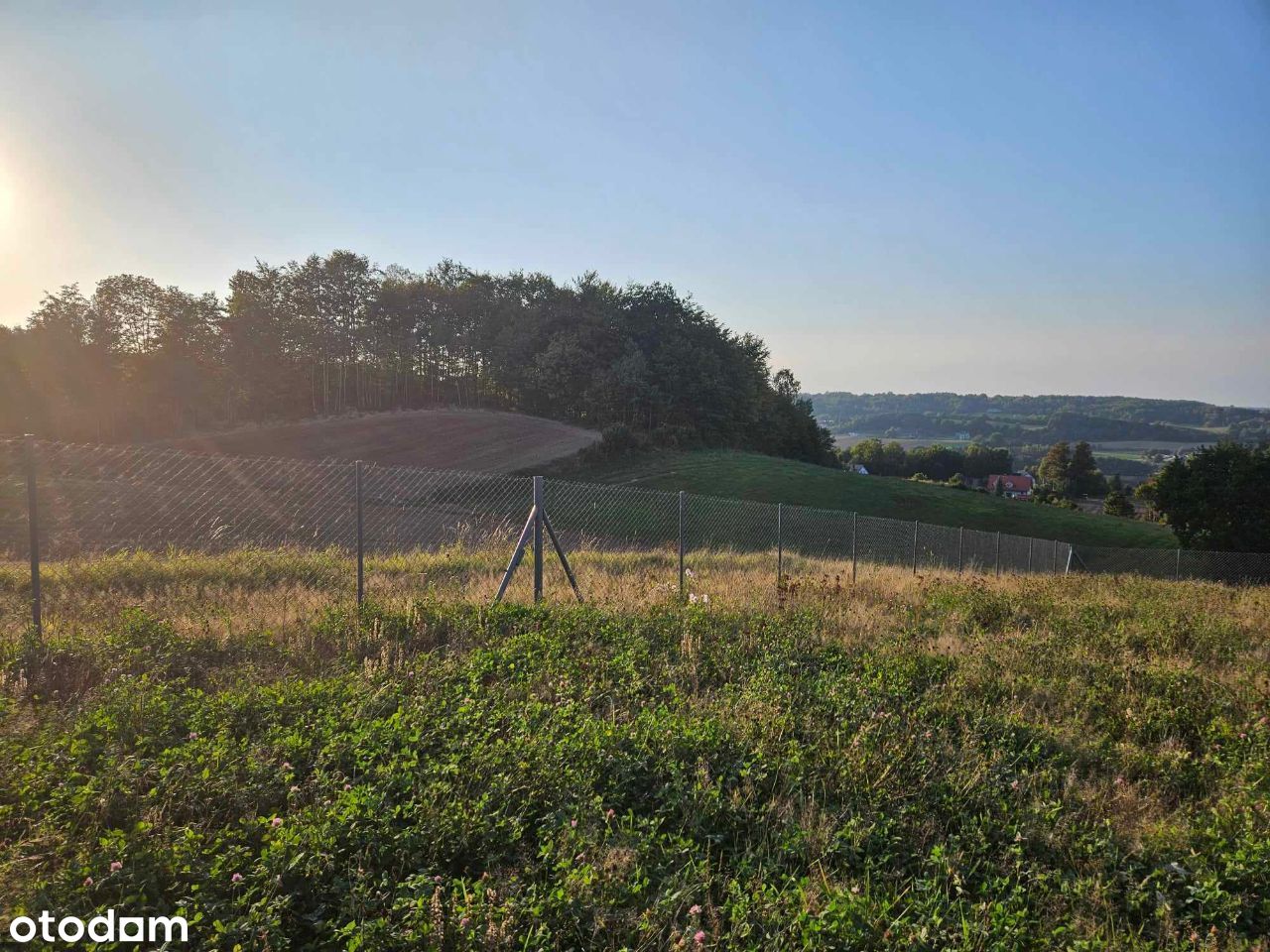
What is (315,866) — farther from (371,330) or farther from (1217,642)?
(371,330)

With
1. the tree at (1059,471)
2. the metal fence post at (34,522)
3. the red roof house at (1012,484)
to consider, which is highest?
the metal fence post at (34,522)

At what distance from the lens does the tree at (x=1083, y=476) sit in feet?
278

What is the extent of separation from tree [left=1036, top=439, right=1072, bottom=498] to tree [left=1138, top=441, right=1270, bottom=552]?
175 ft

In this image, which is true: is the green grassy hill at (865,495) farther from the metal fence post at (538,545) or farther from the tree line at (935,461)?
the tree line at (935,461)

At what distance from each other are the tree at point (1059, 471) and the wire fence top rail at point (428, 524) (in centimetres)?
6190

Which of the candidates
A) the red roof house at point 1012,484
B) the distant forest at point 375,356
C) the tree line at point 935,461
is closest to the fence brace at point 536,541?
the distant forest at point 375,356

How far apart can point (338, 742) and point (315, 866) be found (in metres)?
1.07

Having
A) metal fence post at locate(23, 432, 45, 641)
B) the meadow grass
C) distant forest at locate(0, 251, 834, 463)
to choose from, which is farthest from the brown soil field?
the meadow grass


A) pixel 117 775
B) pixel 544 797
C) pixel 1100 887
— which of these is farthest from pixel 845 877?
pixel 117 775

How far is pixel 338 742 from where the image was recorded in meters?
4.02

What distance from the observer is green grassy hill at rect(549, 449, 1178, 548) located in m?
36.2

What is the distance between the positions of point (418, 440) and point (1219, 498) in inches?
1731

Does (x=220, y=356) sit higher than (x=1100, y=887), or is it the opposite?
(x=220, y=356)

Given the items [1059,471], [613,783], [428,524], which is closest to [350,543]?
[428,524]
